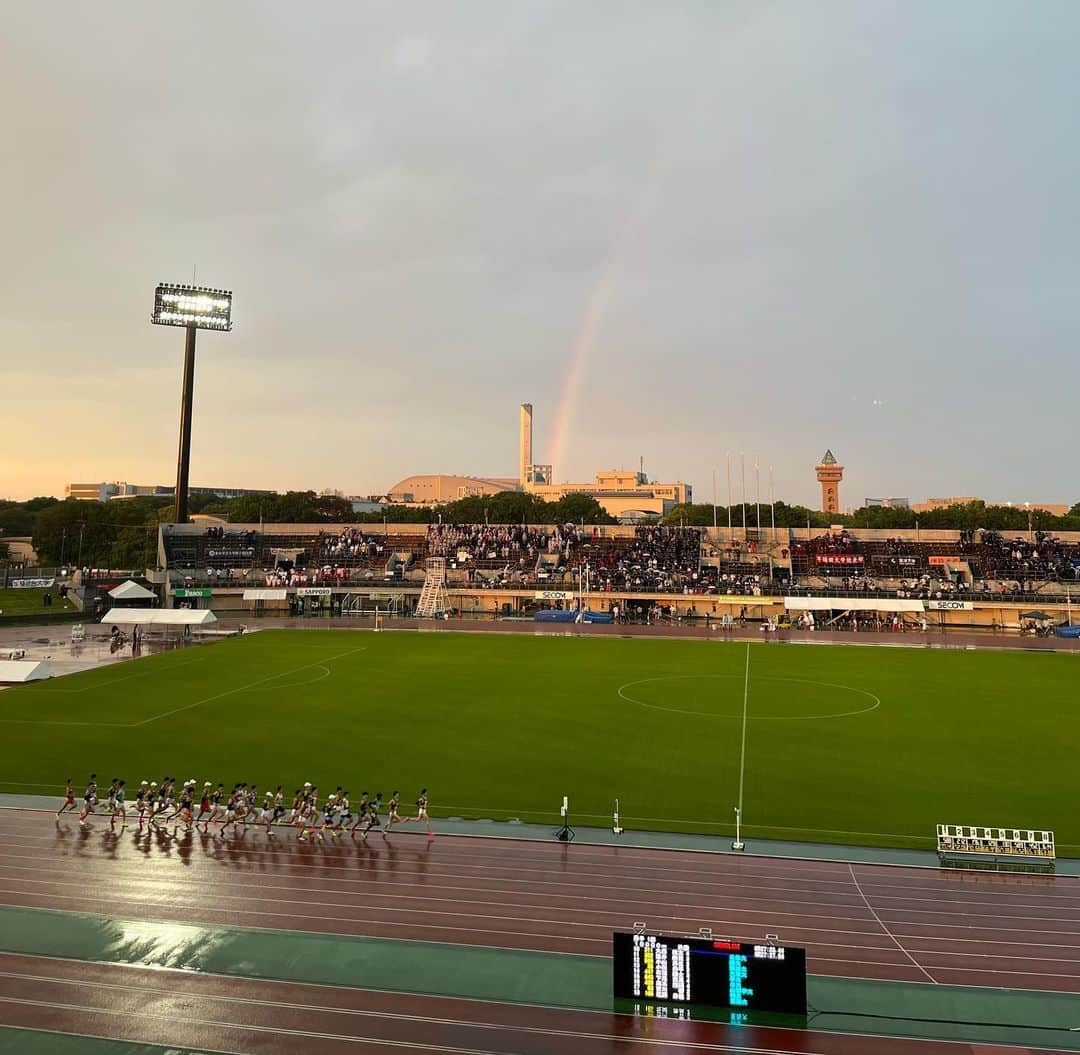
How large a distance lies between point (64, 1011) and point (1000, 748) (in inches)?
1112

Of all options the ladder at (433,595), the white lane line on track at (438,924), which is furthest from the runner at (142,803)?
the ladder at (433,595)

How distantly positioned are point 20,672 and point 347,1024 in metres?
36.2

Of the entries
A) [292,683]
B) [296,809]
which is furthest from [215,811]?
[292,683]

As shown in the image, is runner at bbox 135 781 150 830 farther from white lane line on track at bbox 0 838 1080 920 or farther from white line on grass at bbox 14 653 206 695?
white line on grass at bbox 14 653 206 695

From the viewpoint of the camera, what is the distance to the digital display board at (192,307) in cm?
7938

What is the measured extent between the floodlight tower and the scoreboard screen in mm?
82030

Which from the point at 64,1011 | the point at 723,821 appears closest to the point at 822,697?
the point at 723,821

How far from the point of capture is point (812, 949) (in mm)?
13547

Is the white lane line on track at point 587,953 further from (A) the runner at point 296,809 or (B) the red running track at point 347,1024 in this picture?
(A) the runner at point 296,809

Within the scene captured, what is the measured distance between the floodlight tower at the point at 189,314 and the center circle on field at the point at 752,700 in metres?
63.6

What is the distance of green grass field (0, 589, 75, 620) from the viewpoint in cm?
6441

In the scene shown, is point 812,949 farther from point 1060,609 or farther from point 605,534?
point 605,534

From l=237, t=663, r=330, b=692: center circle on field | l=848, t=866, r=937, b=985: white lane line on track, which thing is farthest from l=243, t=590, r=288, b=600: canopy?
l=848, t=866, r=937, b=985: white lane line on track

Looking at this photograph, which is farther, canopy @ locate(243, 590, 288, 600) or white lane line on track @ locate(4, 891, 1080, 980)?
canopy @ locate(243, 590, 288, 600)
